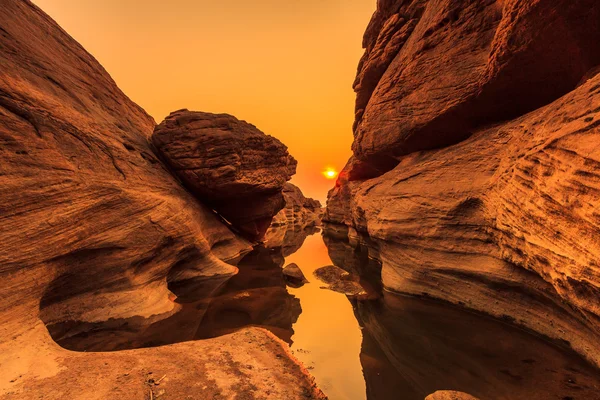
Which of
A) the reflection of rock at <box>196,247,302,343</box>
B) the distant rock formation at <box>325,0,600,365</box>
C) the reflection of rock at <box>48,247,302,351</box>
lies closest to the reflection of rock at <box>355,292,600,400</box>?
the distant rock formation at <box>325,0,600,365</box>

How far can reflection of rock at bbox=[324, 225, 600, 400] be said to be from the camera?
5.26 metres

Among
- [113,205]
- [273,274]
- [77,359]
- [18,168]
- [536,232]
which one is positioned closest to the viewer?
[77,359]

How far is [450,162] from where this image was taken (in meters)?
10.4

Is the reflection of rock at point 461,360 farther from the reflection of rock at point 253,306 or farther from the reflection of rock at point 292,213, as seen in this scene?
the reflection of rock at point 292,213

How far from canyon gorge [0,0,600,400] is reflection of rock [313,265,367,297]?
0.13m

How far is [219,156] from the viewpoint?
16.6 meters

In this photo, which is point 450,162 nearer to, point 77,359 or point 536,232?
point 536,232

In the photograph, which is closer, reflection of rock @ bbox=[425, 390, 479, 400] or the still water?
reflection of rock @ bbox=[425, 390, 479, 400]

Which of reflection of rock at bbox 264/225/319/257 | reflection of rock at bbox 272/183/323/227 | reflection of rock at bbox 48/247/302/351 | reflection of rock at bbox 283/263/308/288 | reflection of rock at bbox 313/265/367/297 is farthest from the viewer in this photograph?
reflection of rock at bbox 272/183/323/227

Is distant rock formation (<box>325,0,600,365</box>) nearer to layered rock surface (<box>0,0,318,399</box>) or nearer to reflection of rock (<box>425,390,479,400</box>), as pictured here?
reflection of rock (<box>425,390,479,400</box>)

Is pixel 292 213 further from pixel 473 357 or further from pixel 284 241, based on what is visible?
pixel 473 357

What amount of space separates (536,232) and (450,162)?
495 cm

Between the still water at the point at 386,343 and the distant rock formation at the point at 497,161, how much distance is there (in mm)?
799

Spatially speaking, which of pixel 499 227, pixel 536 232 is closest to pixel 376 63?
pixel 499 227
